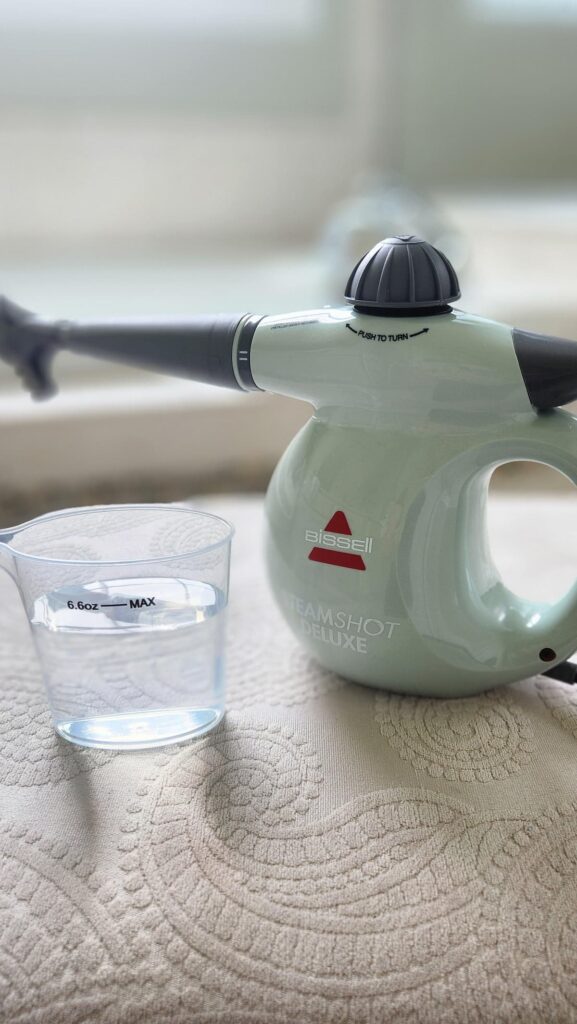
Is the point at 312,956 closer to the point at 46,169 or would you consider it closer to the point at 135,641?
the point at 135,641

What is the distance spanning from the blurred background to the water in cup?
0.77 m

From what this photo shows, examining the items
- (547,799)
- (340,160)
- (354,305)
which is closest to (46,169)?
(340,160)

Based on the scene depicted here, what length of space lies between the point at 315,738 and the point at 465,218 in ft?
4.03

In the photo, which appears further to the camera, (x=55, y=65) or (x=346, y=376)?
(x=55, y=65)

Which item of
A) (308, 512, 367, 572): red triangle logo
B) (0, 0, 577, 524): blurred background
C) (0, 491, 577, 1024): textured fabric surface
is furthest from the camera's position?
(0, 0, 577, 524): blurred background

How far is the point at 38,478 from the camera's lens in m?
0.83

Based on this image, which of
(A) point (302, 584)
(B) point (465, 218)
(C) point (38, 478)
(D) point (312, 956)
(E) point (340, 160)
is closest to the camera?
(D) point (312, 956)

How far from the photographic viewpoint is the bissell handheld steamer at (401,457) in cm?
36

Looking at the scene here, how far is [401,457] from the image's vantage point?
38 cm

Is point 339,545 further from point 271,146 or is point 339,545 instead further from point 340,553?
point 271,146

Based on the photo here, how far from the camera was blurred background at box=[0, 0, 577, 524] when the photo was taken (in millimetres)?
1283

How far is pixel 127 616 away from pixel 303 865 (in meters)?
0.12

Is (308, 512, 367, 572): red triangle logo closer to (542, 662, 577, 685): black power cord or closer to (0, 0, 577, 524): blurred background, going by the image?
(542, 662, 577, 685): black power cord

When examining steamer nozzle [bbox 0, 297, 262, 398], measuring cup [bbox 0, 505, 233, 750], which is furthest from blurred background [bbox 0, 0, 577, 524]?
measuring cup [bbox 0, 505, 233, 750]
